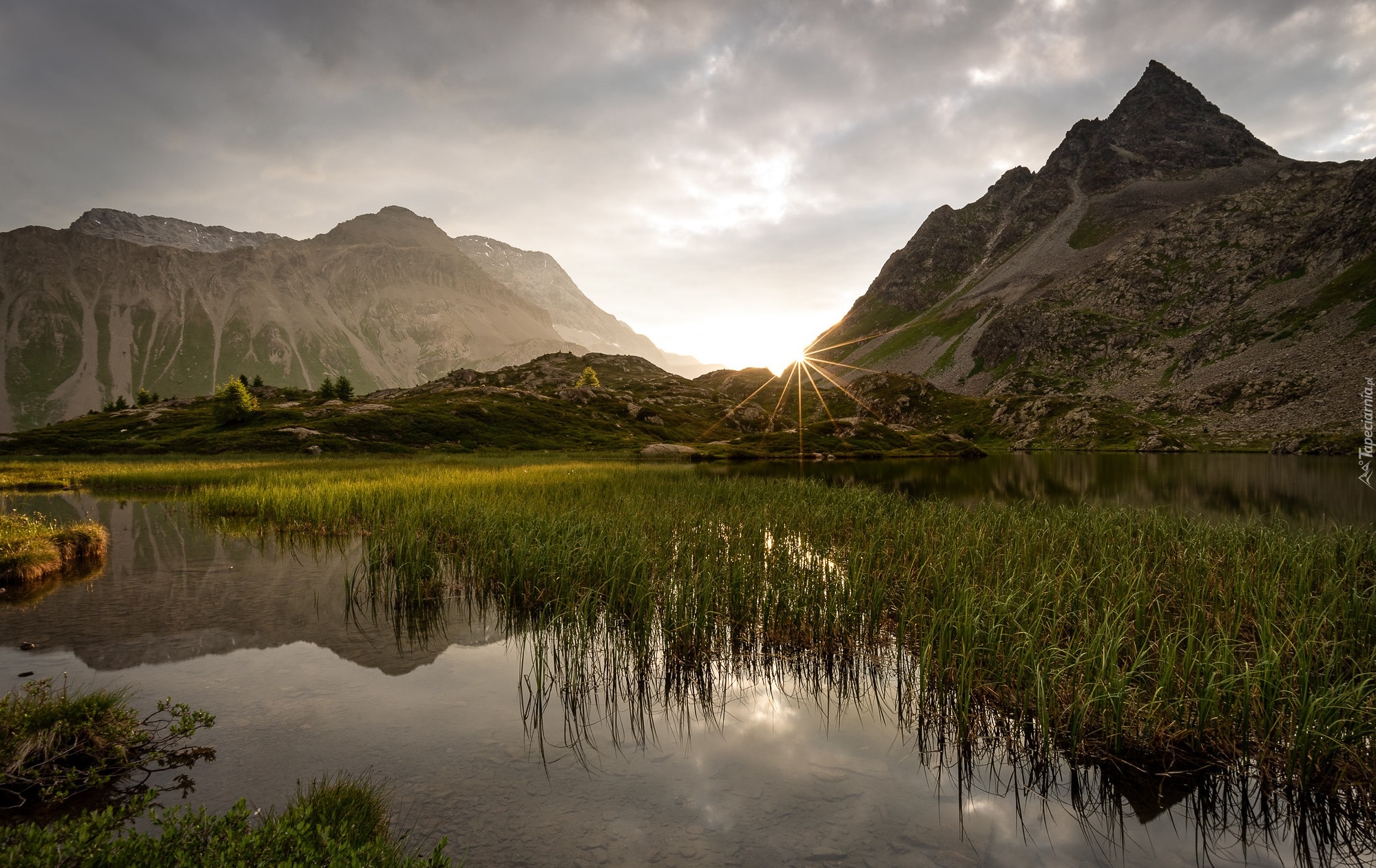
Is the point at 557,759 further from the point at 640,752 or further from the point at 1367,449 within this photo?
the point at 1367,449

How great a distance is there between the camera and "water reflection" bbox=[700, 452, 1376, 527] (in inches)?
1141

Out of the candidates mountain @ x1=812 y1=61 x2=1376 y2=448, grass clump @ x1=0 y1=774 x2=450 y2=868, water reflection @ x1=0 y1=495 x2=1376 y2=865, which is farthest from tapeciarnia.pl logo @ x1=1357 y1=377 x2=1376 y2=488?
grass clump @ x1=0 y1=774 x2=450 y2=868

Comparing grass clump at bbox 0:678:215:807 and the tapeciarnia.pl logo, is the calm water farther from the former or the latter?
the tapeciarnia.pl logo

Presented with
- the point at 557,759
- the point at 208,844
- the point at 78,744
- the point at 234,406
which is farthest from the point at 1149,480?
the point at 234,406

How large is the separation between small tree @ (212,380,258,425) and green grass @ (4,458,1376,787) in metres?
79.1

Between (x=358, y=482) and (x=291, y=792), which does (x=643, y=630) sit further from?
(x=358, y=482)

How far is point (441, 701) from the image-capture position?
9.17 meters

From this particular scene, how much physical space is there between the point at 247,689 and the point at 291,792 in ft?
13.1

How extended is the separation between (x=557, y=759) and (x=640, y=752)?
1.12 meters

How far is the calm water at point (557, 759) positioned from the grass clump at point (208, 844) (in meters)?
1.31

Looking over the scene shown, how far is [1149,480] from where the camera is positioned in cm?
4522

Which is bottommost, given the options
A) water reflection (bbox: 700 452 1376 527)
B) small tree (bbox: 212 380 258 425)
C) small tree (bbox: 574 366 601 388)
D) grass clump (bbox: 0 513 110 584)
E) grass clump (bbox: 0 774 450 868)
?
water reflection (bbox: 700 452 1376 527)

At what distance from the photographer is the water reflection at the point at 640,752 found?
6.16 m

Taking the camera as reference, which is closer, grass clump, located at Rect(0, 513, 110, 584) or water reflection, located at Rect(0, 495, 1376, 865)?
water reflection, located at Rect(0, 495, 1376, 865)
